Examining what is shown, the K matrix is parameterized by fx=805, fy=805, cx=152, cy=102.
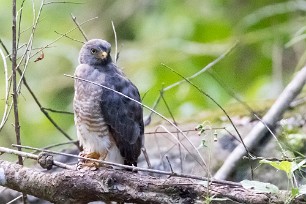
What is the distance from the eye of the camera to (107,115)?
3609mm

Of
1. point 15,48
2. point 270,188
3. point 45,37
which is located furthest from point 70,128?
point 270,188

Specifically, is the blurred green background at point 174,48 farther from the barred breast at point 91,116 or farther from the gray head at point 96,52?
the barred breast at point 91,116

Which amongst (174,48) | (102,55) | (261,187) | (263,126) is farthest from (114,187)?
(174,48)

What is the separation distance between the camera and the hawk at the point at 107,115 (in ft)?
11.8

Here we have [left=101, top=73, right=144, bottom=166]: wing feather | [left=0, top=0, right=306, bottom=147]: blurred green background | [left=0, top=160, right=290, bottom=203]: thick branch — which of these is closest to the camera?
[left=0, top=160, right=290, bottom=203]: thick branch

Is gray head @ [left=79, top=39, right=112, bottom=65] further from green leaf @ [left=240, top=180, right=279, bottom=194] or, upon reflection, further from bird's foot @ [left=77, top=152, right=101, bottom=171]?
green leaf @ [left=240, top=180, right=279, bottom=194]

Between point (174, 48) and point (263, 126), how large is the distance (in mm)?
2068

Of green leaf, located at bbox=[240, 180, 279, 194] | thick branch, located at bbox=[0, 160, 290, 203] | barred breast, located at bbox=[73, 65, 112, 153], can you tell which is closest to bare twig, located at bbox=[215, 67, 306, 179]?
barred breast, located at bbox=[73, 65, 112, 153]

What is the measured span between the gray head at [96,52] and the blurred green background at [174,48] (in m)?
1.42

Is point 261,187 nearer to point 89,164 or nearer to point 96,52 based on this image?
point 89,164

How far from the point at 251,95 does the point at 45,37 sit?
182 cm

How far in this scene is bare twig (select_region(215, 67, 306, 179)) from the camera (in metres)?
3.88

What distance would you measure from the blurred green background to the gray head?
142cm

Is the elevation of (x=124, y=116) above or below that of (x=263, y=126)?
below
